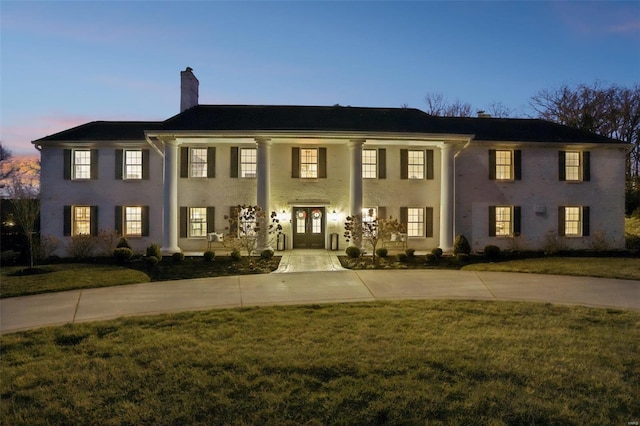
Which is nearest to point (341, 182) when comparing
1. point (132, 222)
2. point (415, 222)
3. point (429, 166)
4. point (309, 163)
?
point (309, 163)

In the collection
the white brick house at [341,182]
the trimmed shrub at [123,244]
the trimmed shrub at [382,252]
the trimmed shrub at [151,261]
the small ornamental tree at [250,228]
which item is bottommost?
the trimmed shrub at [151,261]

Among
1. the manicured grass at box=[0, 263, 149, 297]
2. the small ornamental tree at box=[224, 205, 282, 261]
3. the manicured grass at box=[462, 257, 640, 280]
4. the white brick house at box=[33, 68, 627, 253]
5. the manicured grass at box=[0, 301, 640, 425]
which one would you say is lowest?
the manicured grass at box=[0, 301, 640, 425]

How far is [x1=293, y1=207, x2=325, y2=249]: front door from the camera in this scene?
58.1 feet

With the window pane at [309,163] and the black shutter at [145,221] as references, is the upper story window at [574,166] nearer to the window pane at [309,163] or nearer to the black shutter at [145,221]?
the window pane at [309,163]

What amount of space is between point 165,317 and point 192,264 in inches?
259

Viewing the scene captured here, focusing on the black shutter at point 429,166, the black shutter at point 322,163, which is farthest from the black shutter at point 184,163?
the black shutter at point 429,166

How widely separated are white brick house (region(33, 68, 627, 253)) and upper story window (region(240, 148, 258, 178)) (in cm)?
5

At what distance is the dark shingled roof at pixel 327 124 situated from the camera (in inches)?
660

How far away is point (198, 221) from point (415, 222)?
10608mm

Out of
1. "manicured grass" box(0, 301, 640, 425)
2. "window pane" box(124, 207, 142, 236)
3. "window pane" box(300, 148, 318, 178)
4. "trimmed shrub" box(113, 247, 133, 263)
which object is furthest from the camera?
"window pane" box(300, 148, 318, 178)

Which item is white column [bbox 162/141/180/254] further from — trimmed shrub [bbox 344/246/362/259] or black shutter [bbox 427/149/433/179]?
black shutter [bbox 427/149/433/179]

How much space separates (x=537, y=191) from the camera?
17.8m

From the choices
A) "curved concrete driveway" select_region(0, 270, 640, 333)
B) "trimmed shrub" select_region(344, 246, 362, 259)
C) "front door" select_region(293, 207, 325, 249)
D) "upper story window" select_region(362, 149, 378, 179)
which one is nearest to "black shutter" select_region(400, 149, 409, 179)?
"upper story window" select_region(362, 149, 378, 179)

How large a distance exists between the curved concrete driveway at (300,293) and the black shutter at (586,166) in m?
8.73
